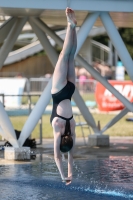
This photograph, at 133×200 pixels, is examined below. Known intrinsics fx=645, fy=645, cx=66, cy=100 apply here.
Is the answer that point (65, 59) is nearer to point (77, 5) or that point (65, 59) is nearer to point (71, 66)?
point (71, 66)

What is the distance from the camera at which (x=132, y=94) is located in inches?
1130

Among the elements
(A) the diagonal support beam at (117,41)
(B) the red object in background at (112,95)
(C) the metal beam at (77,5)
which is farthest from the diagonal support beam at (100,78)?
(B) the red object in background at (112,95)

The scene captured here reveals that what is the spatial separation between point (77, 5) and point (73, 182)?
4202mm

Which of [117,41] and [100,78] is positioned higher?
[117,41]

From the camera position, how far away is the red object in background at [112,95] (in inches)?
1144

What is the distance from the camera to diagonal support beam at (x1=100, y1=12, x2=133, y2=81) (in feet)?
44.8

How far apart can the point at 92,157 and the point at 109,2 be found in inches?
138

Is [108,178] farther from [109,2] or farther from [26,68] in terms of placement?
[26,68]

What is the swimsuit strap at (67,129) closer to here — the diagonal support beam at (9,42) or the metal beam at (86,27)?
the metal beam at (86,27)

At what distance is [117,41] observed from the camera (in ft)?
45.0

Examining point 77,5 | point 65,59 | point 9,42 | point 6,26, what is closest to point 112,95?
point 6,26

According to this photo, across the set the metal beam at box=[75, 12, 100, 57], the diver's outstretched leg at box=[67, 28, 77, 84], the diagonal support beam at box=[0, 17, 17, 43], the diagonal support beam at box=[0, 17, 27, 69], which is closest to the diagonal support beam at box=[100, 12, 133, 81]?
the metal beam at box=[75, 12, 100, 57]

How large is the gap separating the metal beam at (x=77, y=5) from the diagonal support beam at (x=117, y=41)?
25cm

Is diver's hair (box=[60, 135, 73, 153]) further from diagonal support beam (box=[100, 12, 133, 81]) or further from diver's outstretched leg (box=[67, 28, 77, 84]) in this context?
diagonal support beam (box=[100, 12, 133, 81])
